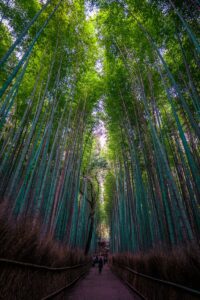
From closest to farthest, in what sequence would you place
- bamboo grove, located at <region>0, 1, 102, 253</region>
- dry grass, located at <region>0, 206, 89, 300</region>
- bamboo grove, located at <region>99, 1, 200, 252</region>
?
dry grass, located at <region>0, 206, 89, 300</region>, bamboo grove, located at <region>99, 1, 200, 252</region>, bamboo grove, located at <region>0, 1, 102, 253</region>

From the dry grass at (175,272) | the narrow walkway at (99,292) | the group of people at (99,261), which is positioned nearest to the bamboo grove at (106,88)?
the dry grass at (175,272)

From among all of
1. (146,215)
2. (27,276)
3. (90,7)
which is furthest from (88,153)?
(27,276)

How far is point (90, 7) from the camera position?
467 cm

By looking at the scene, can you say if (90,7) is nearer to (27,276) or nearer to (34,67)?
(34,67)

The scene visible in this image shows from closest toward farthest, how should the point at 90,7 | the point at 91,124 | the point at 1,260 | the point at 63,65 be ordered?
the point at 1,260
the point at 90,7
the point at 63,65
the point at 91,124

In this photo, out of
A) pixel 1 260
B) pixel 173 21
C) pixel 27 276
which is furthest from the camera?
pixel 173 21

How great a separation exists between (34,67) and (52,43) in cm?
92

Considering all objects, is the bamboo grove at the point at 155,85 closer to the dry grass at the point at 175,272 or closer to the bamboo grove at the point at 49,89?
the dry grass at the point at 175,272

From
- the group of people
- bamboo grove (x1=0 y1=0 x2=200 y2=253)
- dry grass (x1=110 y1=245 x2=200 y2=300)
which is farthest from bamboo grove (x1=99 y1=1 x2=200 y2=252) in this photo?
the group of people

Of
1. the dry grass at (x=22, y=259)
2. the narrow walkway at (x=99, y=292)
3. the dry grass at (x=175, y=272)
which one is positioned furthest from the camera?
the narrow walkway at (x=99, y=292)

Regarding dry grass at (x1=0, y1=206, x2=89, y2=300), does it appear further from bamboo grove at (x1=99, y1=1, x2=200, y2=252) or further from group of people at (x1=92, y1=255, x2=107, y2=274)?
group of people at (x1=92, y1=255, x2=107, y2=274)

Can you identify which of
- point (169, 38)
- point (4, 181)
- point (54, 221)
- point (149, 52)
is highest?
point (149, 52)

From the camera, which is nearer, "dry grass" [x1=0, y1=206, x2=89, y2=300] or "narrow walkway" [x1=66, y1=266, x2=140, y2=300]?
"dry grass" [x1=0, y1=206, x2=89, y2=300]

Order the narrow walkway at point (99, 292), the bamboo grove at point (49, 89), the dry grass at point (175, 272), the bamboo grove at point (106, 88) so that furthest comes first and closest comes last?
the bamboo grove at point (49, 89) < the bamboo grove at point (106, 88) < the narrow walkway at point (99, 292) < the dry grass at point (175, 272)
